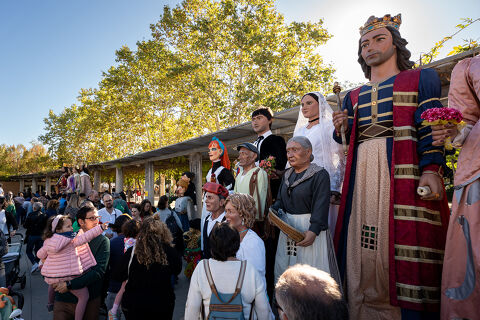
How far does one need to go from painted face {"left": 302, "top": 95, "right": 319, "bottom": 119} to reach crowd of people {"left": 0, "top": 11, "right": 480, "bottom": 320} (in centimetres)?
1

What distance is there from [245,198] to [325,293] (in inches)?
72.7

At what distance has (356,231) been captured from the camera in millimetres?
2539

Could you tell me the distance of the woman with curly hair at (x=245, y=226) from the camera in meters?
2.86

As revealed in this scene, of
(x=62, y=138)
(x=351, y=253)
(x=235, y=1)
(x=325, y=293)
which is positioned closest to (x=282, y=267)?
(x=351, y=253)

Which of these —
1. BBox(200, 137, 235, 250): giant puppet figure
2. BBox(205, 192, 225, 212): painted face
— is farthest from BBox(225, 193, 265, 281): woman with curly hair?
BBox(200, 137, 235, 250): giant puppet figure

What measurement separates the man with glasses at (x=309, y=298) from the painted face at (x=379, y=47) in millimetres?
2075

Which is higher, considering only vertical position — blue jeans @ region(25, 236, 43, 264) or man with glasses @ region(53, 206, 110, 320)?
man with glasses @ region(53, 206, 110, 320)

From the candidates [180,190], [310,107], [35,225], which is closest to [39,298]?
[35,225]

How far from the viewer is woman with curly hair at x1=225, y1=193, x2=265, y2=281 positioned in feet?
9.39

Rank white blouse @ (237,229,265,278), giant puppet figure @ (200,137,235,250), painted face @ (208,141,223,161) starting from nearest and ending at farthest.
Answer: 1. white blouse @ (237,229,265,278)
2. giant puppet figure @ (200,137,235,250)
3. painted face @ (208,141,223,161)

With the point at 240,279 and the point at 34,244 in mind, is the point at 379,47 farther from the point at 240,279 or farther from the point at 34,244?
the point at 34,244

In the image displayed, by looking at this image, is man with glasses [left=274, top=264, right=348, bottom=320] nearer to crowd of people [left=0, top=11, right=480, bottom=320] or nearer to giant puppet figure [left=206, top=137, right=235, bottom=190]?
crowd of people [left=0, top=11, right=480, bottom=320]

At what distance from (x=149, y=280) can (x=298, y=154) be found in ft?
6.43

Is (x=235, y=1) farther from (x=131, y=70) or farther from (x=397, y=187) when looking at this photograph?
(x=397, y=187)
